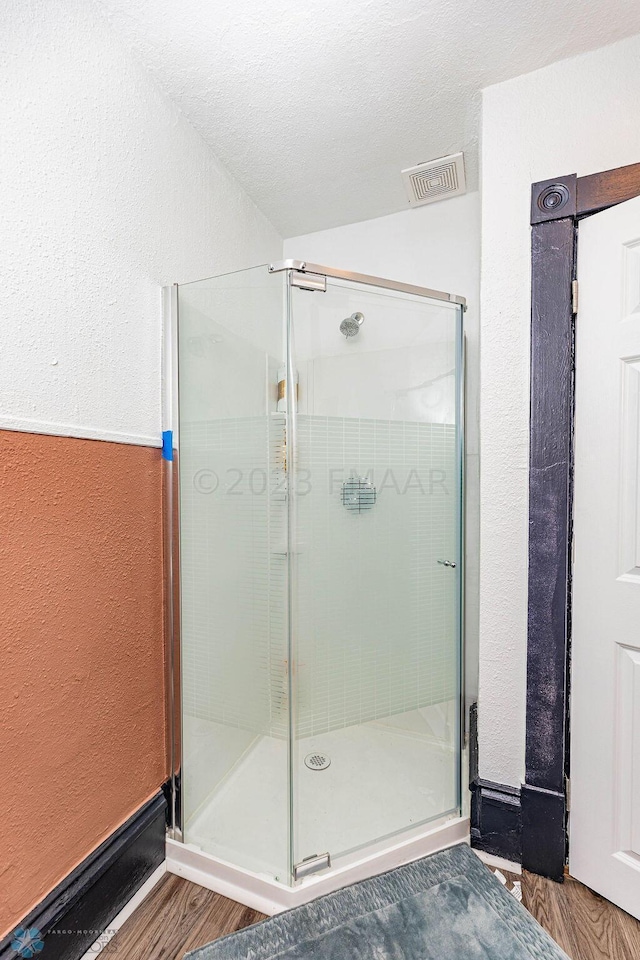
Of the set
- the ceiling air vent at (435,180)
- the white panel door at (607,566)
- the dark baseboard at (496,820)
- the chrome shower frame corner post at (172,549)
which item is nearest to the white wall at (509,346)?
the dark baseboard at (496,820)

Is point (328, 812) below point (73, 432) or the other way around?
below

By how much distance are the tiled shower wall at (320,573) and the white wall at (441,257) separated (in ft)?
1.11

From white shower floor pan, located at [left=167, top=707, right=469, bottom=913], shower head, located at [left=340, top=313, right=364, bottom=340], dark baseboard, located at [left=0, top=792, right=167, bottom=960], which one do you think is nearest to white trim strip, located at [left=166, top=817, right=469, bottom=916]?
white shower floor pan, located at [left=167, top=707, right=469, bottom=913]

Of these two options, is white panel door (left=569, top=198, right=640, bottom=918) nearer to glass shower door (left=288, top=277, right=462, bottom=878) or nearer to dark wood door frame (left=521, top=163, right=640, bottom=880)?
dark wood door frame (left=521, top=163, right=640, bottom=880)

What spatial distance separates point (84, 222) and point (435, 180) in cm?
147

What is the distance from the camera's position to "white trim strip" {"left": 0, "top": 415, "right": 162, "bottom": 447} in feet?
3.53

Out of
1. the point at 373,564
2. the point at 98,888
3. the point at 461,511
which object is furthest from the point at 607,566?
the point at 98,888

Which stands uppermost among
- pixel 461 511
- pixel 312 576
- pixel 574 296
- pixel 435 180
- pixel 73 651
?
pixel 435 180

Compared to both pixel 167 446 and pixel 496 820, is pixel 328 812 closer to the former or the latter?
pixel 496 820

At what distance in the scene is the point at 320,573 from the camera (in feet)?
5.11

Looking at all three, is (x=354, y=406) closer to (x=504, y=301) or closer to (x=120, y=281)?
(x=504, y=301)

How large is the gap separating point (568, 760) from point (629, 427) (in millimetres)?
1004

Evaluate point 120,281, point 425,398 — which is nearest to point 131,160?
point 120,281

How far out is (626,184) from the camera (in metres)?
1.34
